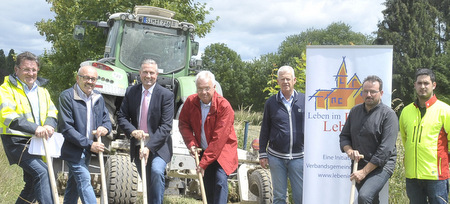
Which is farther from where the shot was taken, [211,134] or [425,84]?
[211,134]

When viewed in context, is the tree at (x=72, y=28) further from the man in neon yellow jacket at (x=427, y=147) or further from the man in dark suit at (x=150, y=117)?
the man in neon yellow jacket at (x=427, y=147)

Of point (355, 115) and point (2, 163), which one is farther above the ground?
point (355, 115)

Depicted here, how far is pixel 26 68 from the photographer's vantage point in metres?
4.41

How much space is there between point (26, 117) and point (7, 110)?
171 mm

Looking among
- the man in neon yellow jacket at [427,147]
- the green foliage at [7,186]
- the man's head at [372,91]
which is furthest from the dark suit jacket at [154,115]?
the man in neon yellow jacket at [427,147]

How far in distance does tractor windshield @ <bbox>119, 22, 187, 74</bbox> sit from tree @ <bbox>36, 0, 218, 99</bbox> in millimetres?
5441

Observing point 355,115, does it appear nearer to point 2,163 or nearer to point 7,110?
point 7,110

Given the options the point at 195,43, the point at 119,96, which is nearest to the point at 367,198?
the point at 119,96

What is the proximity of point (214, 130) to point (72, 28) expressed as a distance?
12.4 metres

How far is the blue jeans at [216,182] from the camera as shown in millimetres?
4578

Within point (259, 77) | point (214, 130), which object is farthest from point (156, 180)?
point (259, 77)

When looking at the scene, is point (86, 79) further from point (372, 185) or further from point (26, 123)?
point (372, 185)

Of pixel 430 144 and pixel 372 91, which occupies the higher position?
pixel 372 91

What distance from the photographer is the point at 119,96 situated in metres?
7.45
